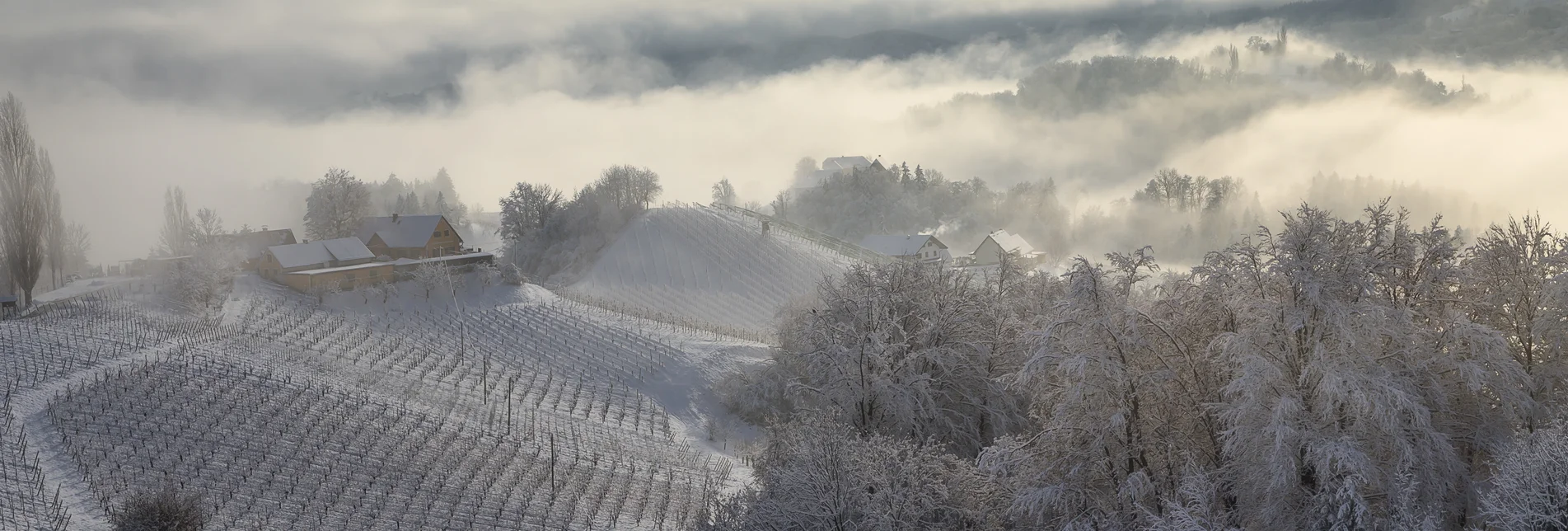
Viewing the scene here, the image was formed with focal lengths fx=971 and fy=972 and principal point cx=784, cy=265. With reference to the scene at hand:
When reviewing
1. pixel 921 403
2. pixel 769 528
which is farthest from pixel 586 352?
pixel 769 528

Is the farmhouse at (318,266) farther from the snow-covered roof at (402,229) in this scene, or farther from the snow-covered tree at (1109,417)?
the snow-covered tree at (1109,417)

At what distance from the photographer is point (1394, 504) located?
1842 cm

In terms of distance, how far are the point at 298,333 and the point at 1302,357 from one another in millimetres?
42774

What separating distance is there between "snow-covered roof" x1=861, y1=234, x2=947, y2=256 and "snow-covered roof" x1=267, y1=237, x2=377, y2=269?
165 feet

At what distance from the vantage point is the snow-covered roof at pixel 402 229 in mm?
81000

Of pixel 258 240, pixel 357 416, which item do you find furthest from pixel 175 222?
pixel 357 416

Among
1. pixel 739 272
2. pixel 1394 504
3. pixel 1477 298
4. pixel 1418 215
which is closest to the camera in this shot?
pixel 1394 504

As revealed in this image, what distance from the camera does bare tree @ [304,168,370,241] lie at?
84.1 metres

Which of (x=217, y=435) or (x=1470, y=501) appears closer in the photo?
(x=1470, y=501)

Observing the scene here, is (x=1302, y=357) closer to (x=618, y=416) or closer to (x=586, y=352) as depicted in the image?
(x=618, y=416)

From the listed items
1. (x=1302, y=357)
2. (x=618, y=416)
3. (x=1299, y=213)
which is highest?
(x=1299, y=213)

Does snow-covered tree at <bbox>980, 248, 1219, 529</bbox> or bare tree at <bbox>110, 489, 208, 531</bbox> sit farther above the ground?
snow-covered tree at <bbox>980, 248, 1219, 529</bbox>

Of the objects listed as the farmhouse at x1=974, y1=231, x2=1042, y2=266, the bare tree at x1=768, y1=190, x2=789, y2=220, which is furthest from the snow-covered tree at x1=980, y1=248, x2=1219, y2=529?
the bare tree at x1=768, y1=190, x2=789, y2=220

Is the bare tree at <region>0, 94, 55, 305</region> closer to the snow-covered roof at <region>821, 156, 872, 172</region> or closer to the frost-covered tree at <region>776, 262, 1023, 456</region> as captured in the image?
the frost-covered tree at <region>776, 262, 1023, 456</region>
